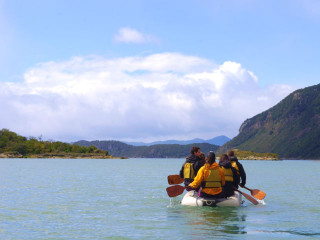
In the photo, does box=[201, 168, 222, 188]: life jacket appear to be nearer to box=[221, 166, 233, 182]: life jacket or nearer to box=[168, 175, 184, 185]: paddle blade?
box=[221, 166, 233, 182]: life jacket

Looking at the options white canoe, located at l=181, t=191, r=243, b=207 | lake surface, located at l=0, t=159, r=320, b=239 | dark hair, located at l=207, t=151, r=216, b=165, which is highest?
dark hair, located at l=207, t=151, r=216, b=165

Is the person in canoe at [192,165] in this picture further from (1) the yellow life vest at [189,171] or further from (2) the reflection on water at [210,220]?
(2) the reflection on water at [210,220]

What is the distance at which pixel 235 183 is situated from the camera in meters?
24.2

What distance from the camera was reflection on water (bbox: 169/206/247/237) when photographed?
17.9 m

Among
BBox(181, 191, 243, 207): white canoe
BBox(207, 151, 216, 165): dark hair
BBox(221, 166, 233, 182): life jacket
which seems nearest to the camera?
BBox(207, 151, 216, 165): dark hair

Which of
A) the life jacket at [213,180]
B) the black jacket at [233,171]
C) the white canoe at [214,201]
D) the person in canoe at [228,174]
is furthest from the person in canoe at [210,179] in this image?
the black jacket at [233,171]

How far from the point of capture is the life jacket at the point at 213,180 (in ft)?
74.0

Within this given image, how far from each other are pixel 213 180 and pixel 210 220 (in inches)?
110

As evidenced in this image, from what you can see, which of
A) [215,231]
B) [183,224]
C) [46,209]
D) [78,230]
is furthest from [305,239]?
Answer: [46,209]

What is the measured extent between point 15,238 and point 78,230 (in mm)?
2741

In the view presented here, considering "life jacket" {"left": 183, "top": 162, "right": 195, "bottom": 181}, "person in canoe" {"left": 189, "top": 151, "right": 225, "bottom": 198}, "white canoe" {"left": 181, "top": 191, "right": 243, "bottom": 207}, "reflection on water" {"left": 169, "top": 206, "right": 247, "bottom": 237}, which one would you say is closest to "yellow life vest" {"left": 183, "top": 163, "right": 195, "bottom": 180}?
"life jacket" {"left": 183, "top": 162, "right": 195, "bottom": 181}

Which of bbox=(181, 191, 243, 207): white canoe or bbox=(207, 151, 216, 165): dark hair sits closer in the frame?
bbox=(207, 151, 216, 165): dark hair

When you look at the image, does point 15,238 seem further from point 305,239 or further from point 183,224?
point 305,239

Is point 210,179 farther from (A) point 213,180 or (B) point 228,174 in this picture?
(B) point 228,174
